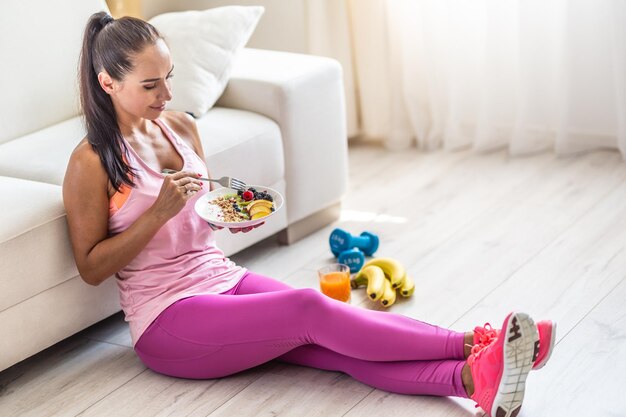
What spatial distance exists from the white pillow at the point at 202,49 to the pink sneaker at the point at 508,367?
1.41 m

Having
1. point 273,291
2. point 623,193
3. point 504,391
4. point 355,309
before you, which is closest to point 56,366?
point 273,291

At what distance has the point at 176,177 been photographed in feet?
7.40

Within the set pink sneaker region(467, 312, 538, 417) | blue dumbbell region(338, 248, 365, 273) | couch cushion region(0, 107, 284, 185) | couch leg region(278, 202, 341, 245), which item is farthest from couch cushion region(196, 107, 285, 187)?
pink sneaker region(467, 312, 538, 417)

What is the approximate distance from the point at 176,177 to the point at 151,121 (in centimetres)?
29

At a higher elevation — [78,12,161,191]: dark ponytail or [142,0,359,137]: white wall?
[78,12,161,191]: dark ponytail

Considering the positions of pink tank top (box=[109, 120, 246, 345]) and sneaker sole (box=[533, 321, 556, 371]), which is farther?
pink tank top (box=[109, 120, 246, 345])

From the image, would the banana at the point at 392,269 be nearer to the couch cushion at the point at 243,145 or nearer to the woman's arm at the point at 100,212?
the couch cushion at the point at 243,145

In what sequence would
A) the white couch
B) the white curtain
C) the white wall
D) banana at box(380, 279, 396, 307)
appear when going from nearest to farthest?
1. the white couch
2. banana at box(380, 279, 396, 307)
3. the white curtain
4. the white wall

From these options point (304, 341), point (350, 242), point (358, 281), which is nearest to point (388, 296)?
point (358, 281)

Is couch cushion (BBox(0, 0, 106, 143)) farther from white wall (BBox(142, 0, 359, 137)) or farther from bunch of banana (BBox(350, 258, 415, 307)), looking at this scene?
bunch of banana (BBox(350, 258, 415, 307))

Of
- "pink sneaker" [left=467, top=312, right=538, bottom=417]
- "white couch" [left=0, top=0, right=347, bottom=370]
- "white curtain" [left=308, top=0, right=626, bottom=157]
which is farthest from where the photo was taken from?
"white curtain" [left=308, top=0, right=626, bottom=157]

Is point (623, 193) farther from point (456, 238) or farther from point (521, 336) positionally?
point (521, 336)

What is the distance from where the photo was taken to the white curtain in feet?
12.1

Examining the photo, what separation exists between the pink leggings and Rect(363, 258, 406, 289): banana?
48 centimetres
